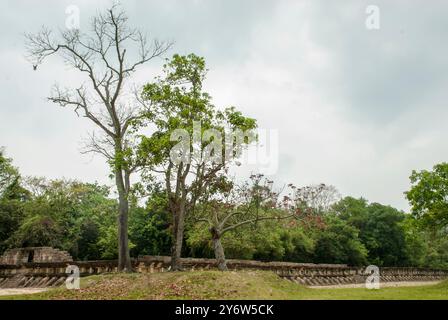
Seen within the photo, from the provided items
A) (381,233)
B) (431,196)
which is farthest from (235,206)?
(381,233)

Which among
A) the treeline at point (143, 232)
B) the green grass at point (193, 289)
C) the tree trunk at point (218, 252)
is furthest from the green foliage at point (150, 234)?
the green grass at point (193, 289)

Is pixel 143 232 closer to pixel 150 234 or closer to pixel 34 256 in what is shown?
pixel 150 234

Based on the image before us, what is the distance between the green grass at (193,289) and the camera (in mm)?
12609

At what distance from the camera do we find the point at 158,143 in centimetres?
1581

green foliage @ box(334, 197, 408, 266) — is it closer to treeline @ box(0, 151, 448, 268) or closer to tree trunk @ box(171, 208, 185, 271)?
treeline @ box(0, 151, 448, 268)

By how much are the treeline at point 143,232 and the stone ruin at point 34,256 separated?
3808 millimetres

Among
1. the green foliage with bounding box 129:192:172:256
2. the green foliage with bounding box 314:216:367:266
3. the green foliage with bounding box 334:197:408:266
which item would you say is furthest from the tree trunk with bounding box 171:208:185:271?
the green foliage with bounding box 334:197:408:266

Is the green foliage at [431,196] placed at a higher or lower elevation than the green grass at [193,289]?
higher

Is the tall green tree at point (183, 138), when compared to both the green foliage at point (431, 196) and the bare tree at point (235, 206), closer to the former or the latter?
the bare tree at point (235, 206)

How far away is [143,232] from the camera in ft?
117

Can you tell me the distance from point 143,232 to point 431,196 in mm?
22823

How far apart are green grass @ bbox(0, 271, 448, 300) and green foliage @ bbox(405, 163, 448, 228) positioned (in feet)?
26.2
